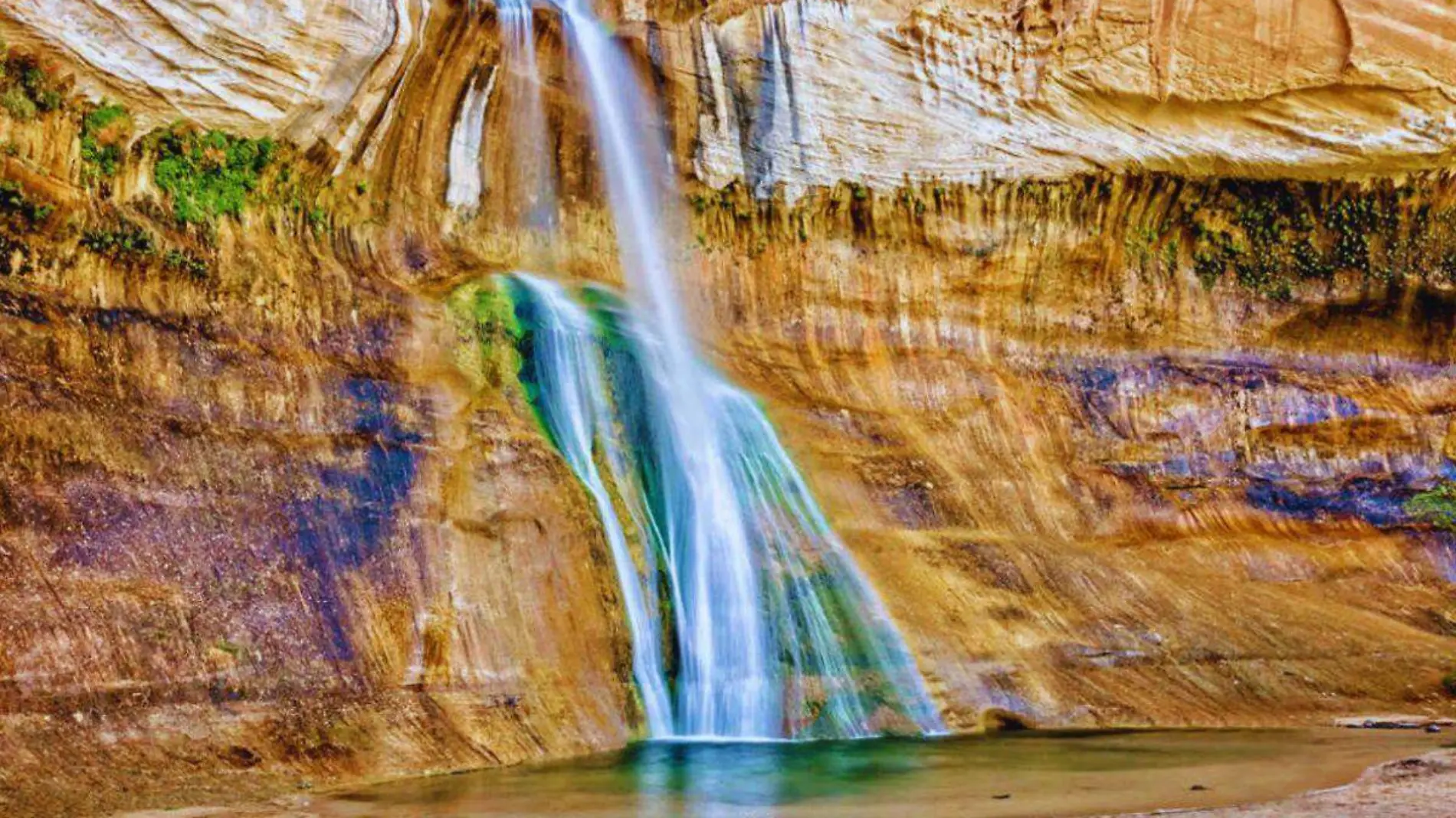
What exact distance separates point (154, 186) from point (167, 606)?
587cm

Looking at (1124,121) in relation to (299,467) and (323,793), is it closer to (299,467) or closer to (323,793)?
(299,467)

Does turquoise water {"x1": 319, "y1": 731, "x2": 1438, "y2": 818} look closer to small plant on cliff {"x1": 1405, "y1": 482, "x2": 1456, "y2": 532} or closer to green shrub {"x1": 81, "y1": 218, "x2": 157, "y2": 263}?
green shrub {"x1": 81, "y1": 218, "x2": 157, "y2": 263}

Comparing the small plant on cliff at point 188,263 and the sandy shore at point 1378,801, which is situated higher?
the small plant on cliff at point 188,263

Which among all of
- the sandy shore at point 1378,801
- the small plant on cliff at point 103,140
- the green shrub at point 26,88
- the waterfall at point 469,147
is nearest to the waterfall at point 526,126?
the waterfall at point 469,147

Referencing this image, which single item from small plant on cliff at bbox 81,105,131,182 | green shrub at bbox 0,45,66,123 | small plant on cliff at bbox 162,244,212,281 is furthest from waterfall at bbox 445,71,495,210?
green shrub at bbox 0,45,66,123

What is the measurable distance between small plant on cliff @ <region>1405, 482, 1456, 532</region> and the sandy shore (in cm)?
1040

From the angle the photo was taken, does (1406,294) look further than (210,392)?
Yes

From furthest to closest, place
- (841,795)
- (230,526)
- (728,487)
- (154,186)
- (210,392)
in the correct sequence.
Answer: (728,487) → (154,186) → (210,392) → (230,526) → (841,795)

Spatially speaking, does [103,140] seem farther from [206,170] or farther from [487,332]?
[487,332]

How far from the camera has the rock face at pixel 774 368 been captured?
1323cm

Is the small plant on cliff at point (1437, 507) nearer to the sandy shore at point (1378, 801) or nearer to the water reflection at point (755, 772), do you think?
the water reflection at point (755, 772)

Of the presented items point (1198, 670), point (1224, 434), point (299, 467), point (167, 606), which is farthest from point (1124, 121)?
point (167, 606)

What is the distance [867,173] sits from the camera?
73.3ft

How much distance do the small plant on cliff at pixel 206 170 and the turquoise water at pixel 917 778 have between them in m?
7.82
